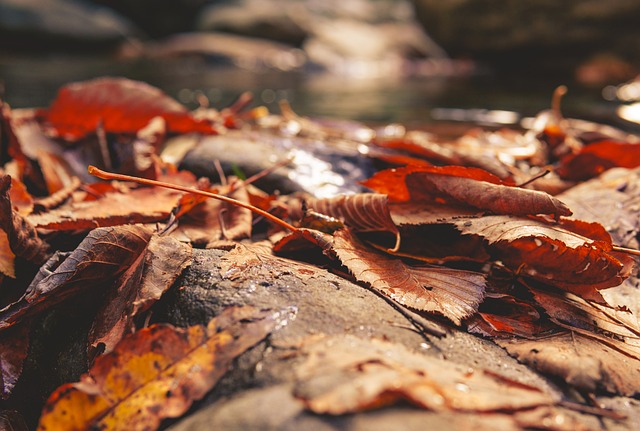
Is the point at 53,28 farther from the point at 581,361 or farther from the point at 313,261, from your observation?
the point at 581,361

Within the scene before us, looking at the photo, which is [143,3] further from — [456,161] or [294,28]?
[456,161]

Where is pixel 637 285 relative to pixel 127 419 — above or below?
below

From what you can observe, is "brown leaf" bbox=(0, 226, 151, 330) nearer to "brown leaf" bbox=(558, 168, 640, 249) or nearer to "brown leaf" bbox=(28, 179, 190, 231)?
"brown leaf" bbox=(28, 179, 190, 231)

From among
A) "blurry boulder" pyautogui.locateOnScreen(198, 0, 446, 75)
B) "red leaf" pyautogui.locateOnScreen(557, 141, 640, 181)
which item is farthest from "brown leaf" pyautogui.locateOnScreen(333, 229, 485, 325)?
"blurry boulder" pyautogui.locateOnScreen(198, 0, 446, 75)

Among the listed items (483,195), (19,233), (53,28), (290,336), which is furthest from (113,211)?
(53,28)

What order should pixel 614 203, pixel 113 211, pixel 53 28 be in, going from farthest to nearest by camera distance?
pixel 53 28, pixel 614 203, pixel 113 211

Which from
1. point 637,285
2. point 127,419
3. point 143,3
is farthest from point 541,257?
point 143,3

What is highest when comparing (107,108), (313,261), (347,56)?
(107,108)

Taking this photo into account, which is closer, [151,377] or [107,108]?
[151,377]
